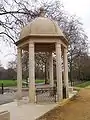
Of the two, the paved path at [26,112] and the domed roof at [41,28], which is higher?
the domed roof at [41,28]

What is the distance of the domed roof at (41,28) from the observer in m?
20.4

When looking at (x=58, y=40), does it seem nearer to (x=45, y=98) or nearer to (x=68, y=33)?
(x=45, y=98)

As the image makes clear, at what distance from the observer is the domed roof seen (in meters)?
20.4

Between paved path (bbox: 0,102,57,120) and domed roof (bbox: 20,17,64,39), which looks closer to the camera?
paved path (bbox: 0,102,57,120)

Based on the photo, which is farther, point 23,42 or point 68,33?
point 68,33

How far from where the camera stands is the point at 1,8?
17.2 metres

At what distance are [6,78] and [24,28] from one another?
98932 mm

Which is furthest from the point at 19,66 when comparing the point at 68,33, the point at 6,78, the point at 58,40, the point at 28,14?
the point at 6,78

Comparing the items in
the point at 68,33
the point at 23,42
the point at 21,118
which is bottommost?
the point at 21,118

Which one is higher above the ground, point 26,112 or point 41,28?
point 41,28

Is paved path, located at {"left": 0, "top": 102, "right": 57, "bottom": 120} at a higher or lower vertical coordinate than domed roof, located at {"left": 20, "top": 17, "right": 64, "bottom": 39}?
lower

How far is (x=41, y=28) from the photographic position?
67.4 feet

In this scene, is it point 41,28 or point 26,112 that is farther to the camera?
point 41,28

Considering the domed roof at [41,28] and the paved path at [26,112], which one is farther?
the domed roof at [41,28]
